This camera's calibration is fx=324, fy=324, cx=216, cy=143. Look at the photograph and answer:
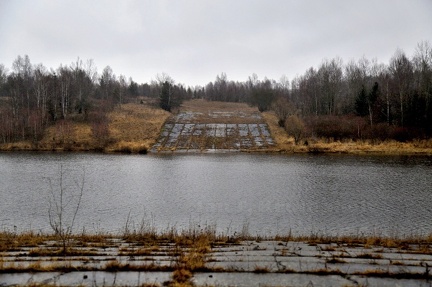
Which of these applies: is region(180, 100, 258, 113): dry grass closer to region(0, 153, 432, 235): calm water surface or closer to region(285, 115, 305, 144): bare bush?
region(285, 115, 305, 144): bare bush

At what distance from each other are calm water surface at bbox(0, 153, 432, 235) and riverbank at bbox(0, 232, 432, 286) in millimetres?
3832

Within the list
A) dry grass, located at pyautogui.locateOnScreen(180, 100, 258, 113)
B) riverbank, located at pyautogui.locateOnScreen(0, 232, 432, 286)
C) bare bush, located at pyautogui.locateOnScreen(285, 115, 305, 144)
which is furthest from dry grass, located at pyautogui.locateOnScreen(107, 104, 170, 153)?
riverbank, located at pyautogui.locateOnScreen(0, 232, 432, 286)

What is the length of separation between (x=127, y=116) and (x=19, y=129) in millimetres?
21723

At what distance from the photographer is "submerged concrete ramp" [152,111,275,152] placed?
57656mm

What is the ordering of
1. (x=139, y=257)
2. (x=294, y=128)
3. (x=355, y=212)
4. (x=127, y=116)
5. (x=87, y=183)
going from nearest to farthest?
(x=139, y=257), (x=355, y=212), (x=87, y=183), (x=294, y=128), (x=127, y=116)

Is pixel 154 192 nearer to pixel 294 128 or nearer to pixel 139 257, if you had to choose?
pixel 139 257

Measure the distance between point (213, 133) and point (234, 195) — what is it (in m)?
42.9

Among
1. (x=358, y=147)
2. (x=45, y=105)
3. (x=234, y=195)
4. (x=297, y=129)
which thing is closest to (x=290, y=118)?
(x=297, y=129)

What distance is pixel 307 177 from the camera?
31.0 meters

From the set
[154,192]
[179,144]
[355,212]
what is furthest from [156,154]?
[355,212]

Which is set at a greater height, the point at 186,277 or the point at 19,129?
the point at 19,129

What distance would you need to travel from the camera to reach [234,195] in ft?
78.2

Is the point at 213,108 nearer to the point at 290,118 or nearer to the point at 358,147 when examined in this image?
the point at 290,118

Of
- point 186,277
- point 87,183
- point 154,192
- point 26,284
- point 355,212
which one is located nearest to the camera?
point 26,284
